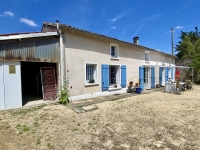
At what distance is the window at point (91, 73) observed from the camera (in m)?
8.62

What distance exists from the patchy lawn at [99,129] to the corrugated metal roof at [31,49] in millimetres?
2441

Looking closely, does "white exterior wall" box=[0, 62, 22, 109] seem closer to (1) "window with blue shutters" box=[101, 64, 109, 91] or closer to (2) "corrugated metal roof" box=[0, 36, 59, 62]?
(2) "corrugated metal roof" box=[0, 36, 59, 62]

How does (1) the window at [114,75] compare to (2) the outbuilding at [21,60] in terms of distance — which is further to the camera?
(1) the window at [114,75]

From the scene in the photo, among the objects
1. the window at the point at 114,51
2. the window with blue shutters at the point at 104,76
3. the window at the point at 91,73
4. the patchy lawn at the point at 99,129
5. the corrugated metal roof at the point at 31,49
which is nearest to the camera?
the patchy lawn at the point at 99,129

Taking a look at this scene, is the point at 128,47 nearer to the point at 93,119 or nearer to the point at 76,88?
the point at 76,88

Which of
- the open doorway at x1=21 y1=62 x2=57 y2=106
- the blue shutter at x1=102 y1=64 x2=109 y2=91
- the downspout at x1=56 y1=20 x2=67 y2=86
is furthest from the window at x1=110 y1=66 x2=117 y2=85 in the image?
the open doorway at x1=21 y1=62 x2=57 y2=106

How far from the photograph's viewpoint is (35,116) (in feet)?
17.1

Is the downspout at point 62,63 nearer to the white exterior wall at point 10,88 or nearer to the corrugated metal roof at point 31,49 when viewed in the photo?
the corrugated metal roof at point 31,49

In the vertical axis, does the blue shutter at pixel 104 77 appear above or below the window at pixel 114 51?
below

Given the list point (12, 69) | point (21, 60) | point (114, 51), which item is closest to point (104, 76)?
point (114, 51)

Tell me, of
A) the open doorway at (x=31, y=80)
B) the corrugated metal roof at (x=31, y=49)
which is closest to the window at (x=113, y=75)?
the corrugated metal roof at (x=31, y=49)

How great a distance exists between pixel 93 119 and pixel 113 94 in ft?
16.5

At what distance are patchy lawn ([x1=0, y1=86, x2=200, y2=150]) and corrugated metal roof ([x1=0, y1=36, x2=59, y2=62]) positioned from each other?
2441mm

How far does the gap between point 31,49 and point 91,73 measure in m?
3.94
